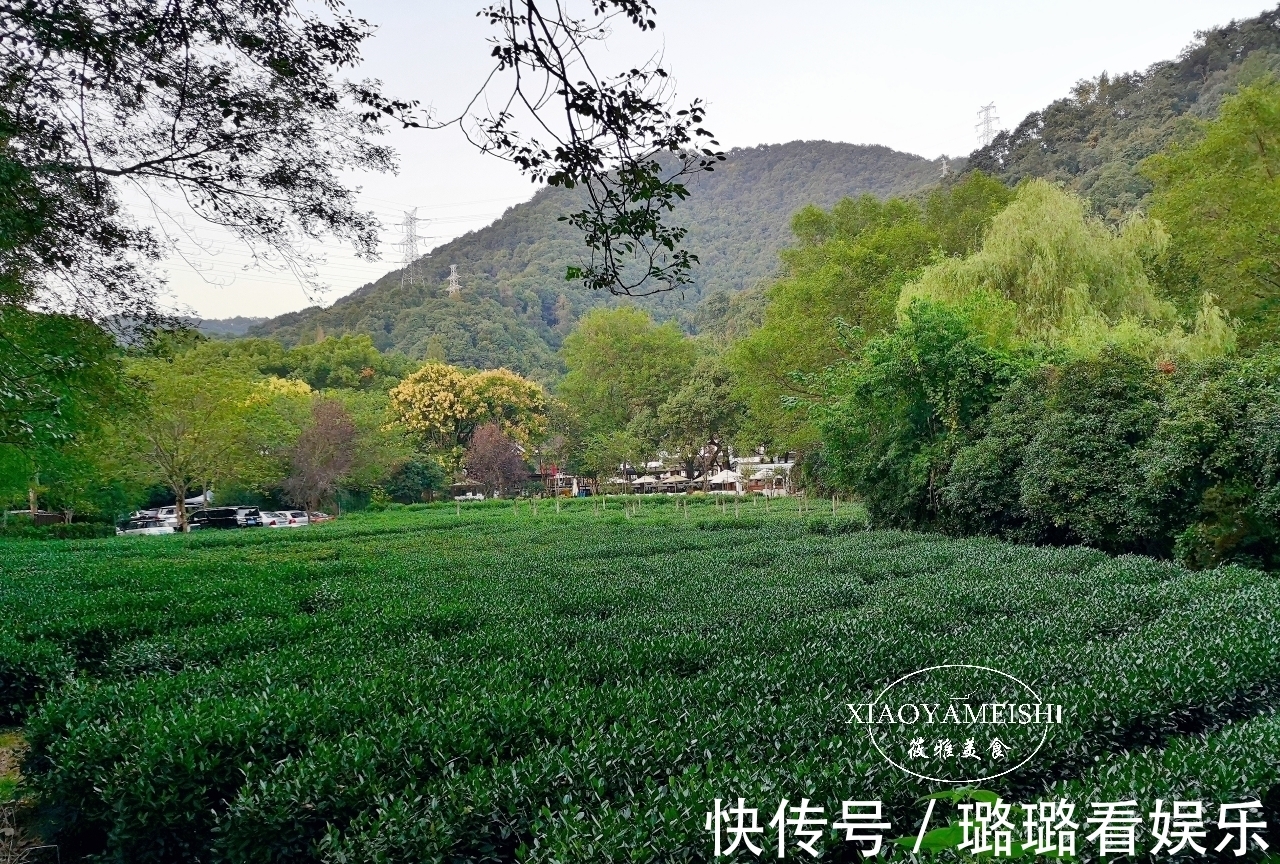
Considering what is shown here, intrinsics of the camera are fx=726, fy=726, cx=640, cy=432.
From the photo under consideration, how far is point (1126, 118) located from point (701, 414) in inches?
1084

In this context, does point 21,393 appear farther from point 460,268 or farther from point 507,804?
point 460,268

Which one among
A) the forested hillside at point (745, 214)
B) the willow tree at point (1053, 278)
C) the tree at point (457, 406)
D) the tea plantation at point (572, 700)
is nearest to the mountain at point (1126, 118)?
the forested hillside at point (745, 214)

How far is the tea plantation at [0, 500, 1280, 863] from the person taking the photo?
9.20ft

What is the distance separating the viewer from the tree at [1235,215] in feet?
55.7

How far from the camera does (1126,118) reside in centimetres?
3869

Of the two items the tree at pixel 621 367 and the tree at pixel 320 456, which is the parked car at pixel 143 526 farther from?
the tree at pixel 621 367

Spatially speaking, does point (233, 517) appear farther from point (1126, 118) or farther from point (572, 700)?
point (1126, 118)

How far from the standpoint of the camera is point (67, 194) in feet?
20.2

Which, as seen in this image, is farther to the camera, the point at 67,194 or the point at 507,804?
the point at 67,194

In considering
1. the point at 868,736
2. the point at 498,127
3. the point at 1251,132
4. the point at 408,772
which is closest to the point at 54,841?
the point at 408,772

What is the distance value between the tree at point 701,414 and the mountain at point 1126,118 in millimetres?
17323

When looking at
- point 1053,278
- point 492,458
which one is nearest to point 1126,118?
point 1053,278

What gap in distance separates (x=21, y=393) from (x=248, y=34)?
3.06 metres

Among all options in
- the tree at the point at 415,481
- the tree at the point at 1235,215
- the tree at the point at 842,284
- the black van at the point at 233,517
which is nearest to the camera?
the tree at the point at 1235,215
